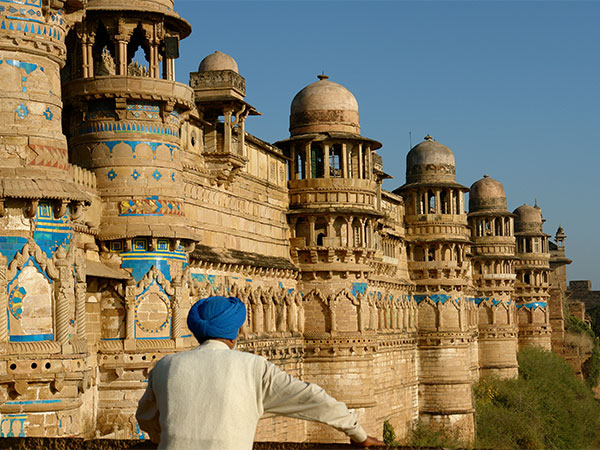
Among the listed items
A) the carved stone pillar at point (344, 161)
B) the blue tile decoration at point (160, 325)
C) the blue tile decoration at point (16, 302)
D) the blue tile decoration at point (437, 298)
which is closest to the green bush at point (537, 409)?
the blue tile decoration at point (437, 298)

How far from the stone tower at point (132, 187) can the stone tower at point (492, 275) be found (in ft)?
112

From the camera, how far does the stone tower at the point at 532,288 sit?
2258 inches

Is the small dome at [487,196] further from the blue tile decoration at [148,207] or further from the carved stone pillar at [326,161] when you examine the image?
the blue tile decoration at [148,207]

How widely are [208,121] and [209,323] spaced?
17.9 meters

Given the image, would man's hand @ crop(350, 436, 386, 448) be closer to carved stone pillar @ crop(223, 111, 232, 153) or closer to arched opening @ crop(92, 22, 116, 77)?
arched opening @ crop(92, 22, 116, 77)

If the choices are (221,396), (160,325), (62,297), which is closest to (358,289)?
(160,325)

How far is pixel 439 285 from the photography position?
40.4 metres

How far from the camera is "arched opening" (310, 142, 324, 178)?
29359mm

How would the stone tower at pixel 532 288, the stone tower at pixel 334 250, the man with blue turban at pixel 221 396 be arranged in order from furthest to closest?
the stone tower at pixel 532 288, the stone tower at pixel 334 250, the man with blue turban at pixel 221 396

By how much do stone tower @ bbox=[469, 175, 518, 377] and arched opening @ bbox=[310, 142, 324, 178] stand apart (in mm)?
22351

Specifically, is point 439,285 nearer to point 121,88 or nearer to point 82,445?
point 121,88

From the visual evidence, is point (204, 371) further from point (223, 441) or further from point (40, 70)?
point (40, 70)

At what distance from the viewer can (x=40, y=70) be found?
14.3 meters

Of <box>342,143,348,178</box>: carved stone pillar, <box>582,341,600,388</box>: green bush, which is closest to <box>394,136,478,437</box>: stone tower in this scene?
<box>342,143,348,178</box>: carved stone pillar
